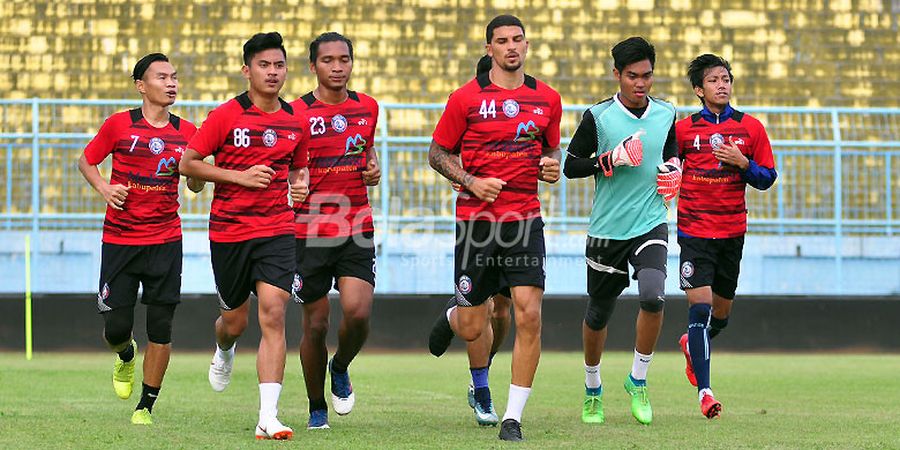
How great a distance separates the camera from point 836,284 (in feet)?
65.4

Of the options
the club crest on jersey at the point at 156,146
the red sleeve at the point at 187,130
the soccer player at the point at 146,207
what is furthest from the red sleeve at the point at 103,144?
the red sleeve at the point at 187,130

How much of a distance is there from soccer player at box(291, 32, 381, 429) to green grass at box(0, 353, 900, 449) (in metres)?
0.63

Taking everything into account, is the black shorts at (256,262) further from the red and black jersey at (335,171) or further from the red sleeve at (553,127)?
the red sleeve at (553,127)

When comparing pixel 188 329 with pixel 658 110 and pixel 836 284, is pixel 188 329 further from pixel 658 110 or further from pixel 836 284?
pixel 658 110

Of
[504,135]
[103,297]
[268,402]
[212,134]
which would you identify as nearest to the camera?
[268,402]

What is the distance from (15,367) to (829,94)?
1369cm

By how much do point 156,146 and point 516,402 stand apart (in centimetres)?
284

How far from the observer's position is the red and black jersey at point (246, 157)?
28.6ft

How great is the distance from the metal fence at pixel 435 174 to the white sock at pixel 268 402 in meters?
10.8

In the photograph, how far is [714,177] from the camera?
10688mm

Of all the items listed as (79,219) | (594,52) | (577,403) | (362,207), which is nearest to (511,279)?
(362,207)

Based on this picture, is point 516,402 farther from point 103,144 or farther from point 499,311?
point 103,144

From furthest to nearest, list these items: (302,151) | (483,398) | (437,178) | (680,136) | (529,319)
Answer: (437,178)
(680,136)
(483,398)
(302,151)
(529,319)

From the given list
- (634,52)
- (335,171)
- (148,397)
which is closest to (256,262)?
(335,171)
